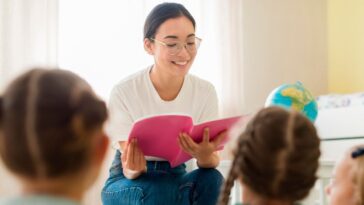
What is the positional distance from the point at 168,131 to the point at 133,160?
0.20 m

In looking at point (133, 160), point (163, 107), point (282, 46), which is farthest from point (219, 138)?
point (282, 46)

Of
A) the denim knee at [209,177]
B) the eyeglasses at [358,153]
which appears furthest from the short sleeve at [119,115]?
the eyeglasses at [358,153]

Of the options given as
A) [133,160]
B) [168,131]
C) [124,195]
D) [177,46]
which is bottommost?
[124,195]

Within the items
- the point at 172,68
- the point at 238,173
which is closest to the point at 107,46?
the point at 172,68

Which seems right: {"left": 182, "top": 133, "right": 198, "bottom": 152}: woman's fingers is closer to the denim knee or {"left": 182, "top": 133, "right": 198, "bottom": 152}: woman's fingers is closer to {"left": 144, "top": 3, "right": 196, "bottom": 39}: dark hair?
the denim knee

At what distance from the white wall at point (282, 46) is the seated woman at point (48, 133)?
2.17 meters

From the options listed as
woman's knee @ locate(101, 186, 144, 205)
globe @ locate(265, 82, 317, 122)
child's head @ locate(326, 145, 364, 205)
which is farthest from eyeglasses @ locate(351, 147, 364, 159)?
woman's knee @ locate(101, 186, 144, 205)

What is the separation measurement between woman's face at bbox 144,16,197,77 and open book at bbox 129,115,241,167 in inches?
15.2

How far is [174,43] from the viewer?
188cm

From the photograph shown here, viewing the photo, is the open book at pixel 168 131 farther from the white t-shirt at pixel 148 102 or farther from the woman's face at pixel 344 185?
the woman's face at pixel 344 185

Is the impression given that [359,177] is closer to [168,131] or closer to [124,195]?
[168,131]

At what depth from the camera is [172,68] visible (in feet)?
6.20

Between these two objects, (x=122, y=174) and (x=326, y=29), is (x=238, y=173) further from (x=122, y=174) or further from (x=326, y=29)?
(x=326, y=29)

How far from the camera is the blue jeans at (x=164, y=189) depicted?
1.66m
